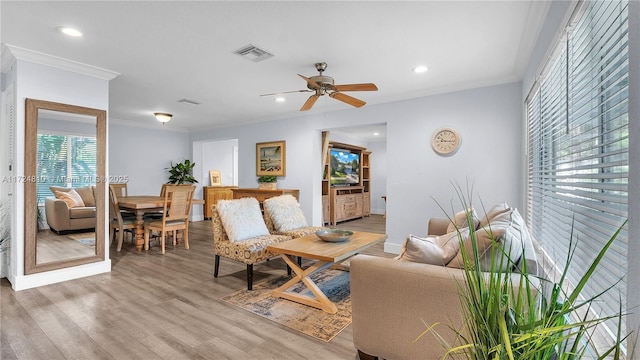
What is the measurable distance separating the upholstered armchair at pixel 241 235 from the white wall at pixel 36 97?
157 centimetres

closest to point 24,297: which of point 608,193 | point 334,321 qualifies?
point 334,321

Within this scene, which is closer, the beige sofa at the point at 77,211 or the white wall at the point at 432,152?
the beige sofa at the point at 77,211

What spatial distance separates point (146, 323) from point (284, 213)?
6.64ft

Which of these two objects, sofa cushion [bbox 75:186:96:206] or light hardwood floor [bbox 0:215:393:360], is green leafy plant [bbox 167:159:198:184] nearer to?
sofa cushion [bbox 75:186:96:206]

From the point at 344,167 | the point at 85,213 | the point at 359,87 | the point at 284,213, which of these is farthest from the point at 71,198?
the point at 344,167

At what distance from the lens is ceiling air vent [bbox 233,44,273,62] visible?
2.95 meters

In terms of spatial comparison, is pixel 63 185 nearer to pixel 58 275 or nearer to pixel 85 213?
pixel 85 213

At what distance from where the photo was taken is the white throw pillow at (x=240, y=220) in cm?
340

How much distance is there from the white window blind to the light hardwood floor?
1.46 metres

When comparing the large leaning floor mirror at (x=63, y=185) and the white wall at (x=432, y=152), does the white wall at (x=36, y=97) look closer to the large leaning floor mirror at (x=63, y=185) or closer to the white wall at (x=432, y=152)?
the large leaning floor mirror at (x=63, y=185)

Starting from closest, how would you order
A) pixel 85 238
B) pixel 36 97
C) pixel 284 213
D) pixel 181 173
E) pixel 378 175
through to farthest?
1. pixel 36 97
2. pixel 85 238
3. pixel 284 213
4. pixel 181 173
5. pixel 378 175

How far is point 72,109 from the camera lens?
3387mm

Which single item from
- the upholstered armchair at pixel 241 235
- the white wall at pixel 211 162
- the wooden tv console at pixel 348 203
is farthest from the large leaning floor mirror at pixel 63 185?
the wooden tv console at pixel 348 203

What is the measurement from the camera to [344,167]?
8156mm
